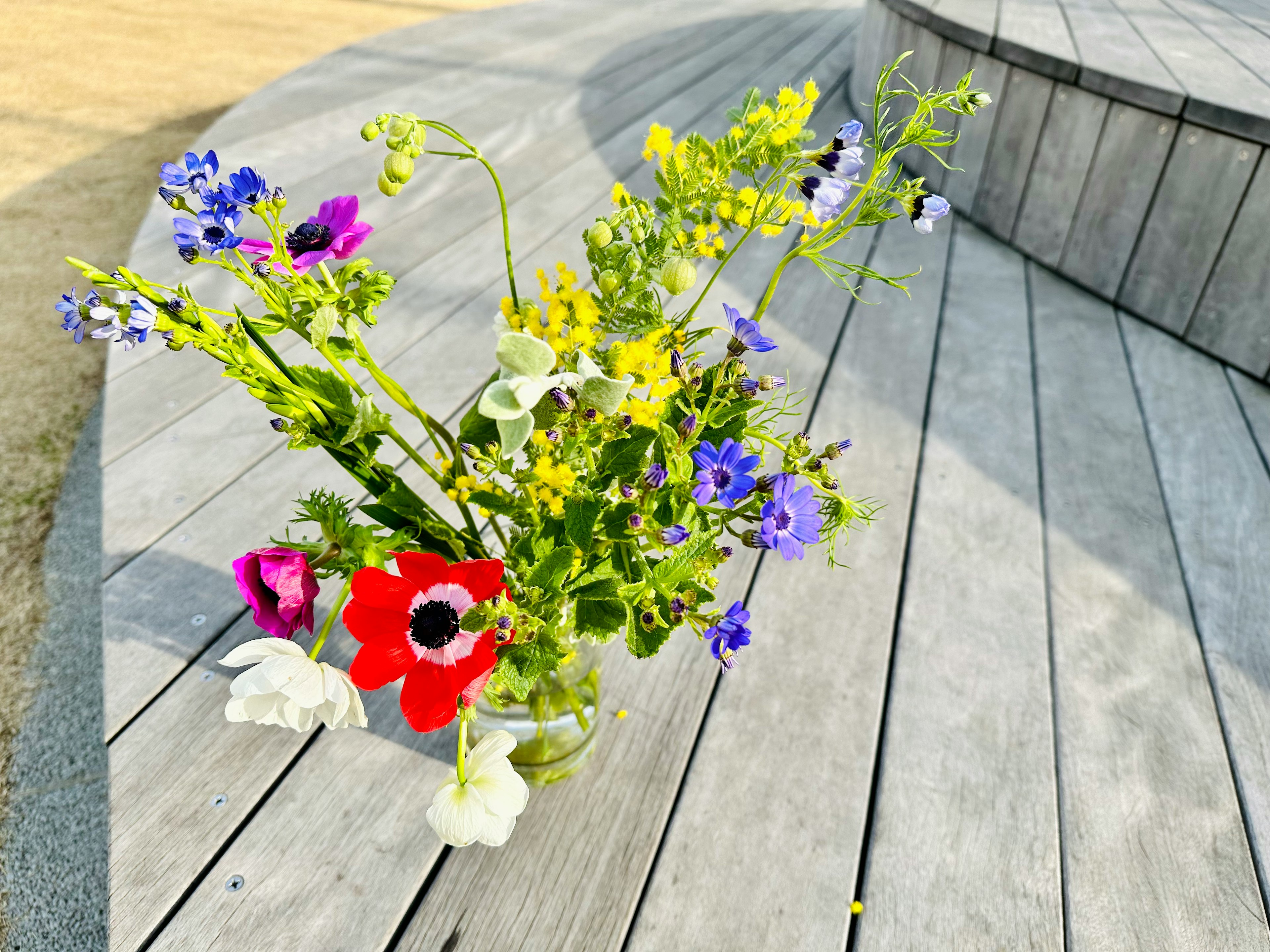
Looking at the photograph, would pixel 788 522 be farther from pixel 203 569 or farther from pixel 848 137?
pixel 203 569

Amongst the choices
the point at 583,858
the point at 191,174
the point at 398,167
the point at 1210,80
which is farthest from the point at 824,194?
the point at 1210,80

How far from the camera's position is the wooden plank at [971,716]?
0.78 metres

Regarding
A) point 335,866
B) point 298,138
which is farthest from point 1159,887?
point 298,138

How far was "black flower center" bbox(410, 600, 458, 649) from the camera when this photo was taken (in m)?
0.47

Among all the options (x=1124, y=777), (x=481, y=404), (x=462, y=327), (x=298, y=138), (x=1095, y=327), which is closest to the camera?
(x=481, y=404)

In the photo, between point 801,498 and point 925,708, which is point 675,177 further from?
point 925,708

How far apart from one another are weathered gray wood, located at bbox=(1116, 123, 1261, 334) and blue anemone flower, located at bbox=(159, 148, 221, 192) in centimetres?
182

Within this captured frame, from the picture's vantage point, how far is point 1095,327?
1787 mm

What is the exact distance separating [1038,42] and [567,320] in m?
2.02

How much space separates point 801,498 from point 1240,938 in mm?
665

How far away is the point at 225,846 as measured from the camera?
762mm

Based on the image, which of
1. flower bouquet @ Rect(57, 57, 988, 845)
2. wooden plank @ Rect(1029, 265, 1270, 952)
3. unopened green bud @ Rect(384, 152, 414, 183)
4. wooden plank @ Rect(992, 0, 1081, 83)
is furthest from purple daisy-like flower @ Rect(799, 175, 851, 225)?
wooden plank @ Rect(992, 0, 1081, 83)

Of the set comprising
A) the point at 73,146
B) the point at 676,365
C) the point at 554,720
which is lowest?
the point at 73,146

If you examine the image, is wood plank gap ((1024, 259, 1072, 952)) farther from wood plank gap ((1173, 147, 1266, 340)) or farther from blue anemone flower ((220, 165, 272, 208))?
blue anemone flower ((220, 165, 272, 208))
